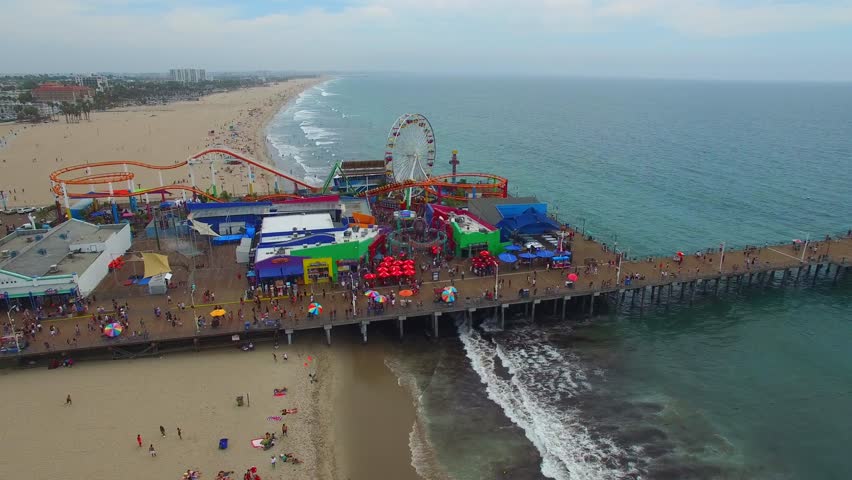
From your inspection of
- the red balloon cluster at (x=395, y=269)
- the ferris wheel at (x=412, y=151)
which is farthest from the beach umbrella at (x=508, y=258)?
the ferris wheel at (x=412, y=151)

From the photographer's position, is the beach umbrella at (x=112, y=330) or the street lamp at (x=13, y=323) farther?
the beach umbrella at (x=112, y=330)

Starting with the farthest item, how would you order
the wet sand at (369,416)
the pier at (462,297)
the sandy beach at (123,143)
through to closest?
1. the sandy beach at (123,143)
2. the pier at (462,297)
3. the wet sand at (369,416)

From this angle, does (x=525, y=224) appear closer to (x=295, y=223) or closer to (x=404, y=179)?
(x=295, y=223)

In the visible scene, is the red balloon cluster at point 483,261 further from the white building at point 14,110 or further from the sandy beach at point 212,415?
the white building at point 14,110

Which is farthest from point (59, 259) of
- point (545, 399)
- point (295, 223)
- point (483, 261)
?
point (545, 399)

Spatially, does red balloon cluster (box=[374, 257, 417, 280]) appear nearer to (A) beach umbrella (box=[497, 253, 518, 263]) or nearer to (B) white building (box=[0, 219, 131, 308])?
(A) beach umbrella (box=[497, 253, 518, 263])

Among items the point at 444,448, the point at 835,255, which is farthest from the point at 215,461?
the point at 835,255
